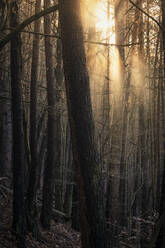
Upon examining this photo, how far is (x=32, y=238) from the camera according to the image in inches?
375

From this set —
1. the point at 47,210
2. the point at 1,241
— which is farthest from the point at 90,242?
the point at 47,210

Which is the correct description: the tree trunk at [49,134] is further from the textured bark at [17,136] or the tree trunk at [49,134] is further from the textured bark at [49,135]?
the textured bark at [17,136]

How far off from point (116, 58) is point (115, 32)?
2.82 feet

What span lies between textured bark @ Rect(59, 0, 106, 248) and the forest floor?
11.5 ft

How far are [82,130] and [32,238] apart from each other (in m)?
5.39

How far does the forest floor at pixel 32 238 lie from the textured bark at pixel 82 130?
3.50 metres

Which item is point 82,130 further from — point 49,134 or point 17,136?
point 49,134

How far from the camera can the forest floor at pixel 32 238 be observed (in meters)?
8.30

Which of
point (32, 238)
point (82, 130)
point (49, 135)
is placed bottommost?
point (32, 238)

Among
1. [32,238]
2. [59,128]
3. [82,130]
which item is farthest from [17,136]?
[59,128]

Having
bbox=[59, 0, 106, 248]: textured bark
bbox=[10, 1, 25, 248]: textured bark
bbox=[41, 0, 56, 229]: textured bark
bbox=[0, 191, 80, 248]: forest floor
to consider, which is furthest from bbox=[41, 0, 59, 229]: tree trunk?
bbox=[59, 0, 106, 248]: textured bark

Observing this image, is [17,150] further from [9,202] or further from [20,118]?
[9,202]

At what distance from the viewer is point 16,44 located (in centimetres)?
832

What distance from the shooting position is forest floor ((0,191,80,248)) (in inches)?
327
